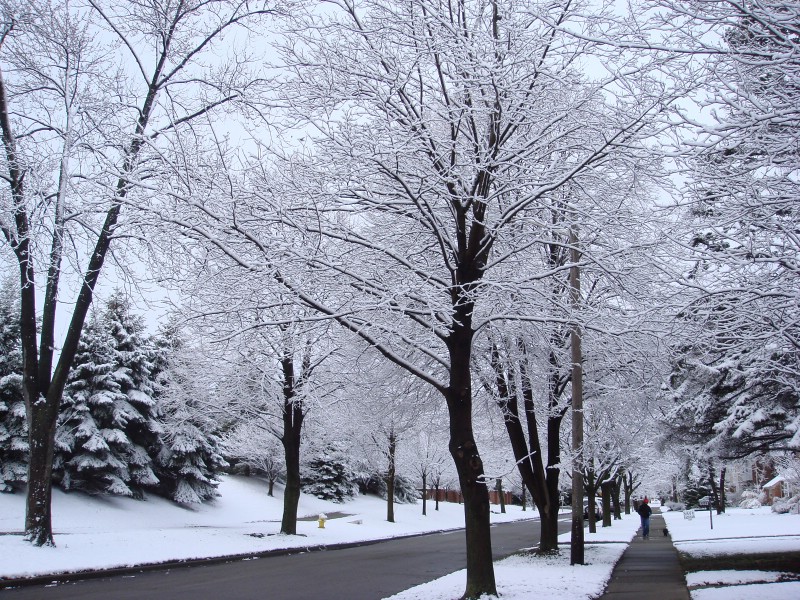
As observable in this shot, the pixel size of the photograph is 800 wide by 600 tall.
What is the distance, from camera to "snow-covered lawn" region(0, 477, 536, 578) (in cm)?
1402

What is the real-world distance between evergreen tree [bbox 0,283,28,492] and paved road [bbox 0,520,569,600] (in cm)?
1331

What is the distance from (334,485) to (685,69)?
1832 inches

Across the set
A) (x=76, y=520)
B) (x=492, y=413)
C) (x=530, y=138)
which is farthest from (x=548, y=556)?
(x=76, y=520)

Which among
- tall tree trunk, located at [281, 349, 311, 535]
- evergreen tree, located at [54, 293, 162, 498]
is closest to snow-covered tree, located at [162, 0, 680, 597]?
tall tree trunk, located at [281, 349, 311, 535]

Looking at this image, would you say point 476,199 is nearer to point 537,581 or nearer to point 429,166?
point 429,166

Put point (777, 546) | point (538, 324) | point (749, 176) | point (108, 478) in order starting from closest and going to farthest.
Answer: point (749, 176) → point (538, 324) → point (777, 546) → point (108, 478)

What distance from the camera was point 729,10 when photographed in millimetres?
6359

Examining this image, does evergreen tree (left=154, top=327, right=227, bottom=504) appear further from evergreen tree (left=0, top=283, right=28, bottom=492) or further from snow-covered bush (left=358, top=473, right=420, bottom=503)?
snow-covered bush (left=358, top=473, right=420, bottom=503)

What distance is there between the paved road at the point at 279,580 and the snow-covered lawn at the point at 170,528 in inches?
34.1

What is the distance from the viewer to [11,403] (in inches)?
1095

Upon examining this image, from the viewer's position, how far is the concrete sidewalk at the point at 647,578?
11.3 metres

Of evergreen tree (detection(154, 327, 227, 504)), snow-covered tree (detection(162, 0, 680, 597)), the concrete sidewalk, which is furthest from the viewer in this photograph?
evergreen tree (detection(154, 327, 227, 504))

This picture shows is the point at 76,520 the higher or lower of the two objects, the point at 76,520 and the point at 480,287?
the lower

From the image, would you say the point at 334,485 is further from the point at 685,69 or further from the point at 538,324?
the point at 685,69
